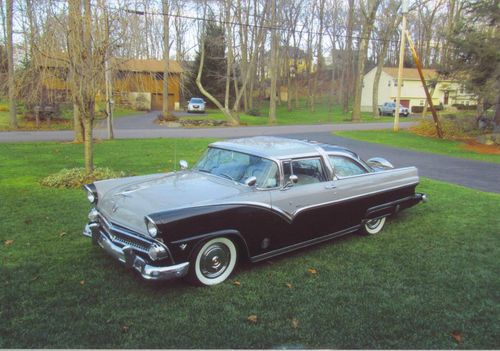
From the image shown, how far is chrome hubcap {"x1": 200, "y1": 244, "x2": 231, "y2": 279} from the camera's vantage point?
13.2ft

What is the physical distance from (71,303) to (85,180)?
17.0 ft

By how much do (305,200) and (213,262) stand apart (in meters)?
1.37

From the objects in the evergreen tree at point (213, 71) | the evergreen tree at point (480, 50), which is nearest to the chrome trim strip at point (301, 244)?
the evergreen tree at point (480, 50)

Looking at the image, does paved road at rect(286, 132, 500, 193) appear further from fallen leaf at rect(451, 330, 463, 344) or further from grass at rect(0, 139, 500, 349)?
fallen leaf at rect(451, 330, 463, 344)

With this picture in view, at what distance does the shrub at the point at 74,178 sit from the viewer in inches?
324

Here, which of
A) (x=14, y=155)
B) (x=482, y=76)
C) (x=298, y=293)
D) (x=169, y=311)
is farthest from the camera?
(x=482, y=76)

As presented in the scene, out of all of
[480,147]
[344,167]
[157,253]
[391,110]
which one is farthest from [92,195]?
[391,110]

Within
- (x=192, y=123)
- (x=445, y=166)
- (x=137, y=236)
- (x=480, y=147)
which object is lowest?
(x=445, y=166)

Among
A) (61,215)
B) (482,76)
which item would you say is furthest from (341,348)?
(482,76)

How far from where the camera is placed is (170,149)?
1484 centimetres

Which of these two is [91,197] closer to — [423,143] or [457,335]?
[457,335]

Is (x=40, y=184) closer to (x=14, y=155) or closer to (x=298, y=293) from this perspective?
(x=14, y=155)

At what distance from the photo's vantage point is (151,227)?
3.69 m

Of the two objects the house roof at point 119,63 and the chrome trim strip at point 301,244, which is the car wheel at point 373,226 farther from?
the house roof at point 119,63
